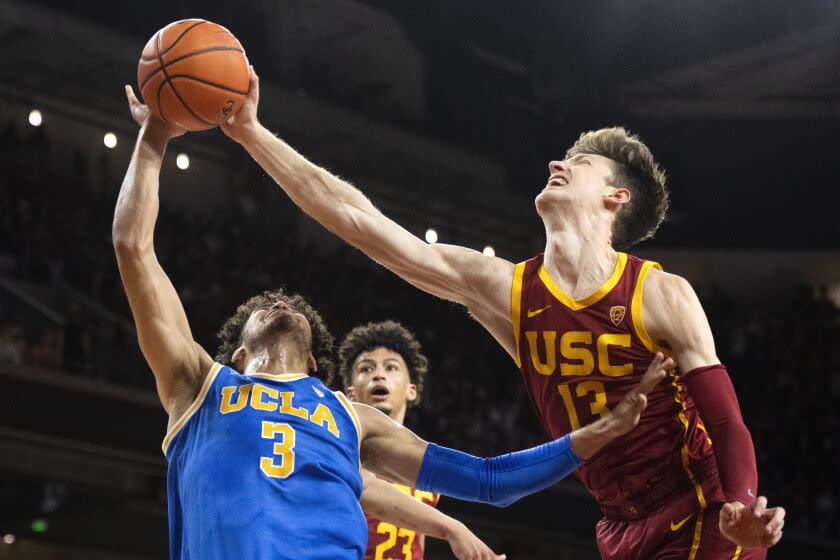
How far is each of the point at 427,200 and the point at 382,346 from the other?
1246 cm

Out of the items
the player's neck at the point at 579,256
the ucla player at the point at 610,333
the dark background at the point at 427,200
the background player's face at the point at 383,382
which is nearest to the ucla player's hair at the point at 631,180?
the ucla player at the point at 610,333

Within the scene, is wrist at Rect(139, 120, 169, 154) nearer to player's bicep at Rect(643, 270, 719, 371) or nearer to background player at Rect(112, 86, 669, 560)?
background player at Rect(112, 86, 669, 560)

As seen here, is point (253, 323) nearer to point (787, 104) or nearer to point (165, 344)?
point (165, 344)

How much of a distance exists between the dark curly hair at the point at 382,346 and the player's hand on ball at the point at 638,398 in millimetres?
3002

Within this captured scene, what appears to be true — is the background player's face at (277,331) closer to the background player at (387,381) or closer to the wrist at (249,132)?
the wrist at (249,132)

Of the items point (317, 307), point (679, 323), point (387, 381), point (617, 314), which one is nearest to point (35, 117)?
point (317, 307)

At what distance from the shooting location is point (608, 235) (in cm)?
396

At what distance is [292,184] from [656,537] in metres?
1.76

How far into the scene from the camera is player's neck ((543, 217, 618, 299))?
12.3 feet

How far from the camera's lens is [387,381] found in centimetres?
602

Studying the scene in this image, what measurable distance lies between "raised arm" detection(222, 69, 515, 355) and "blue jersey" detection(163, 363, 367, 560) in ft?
1.90

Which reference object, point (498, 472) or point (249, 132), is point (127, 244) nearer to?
point (249, 132)

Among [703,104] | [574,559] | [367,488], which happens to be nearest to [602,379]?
[367,488]

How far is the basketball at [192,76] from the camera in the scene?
12.3ft
